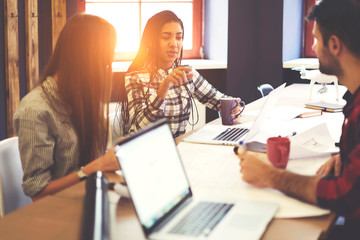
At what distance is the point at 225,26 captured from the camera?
4.47 meters

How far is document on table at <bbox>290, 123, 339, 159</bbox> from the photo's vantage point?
186 cm

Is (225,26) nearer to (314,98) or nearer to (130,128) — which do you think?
(314,98)

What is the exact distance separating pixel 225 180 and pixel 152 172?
47 centimetres

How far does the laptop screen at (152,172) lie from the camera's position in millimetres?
1132

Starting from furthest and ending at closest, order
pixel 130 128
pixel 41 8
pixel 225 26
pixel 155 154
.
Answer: pixel 225 26 → pixel 41 8 → pixel 130 128 → pixel 155 154

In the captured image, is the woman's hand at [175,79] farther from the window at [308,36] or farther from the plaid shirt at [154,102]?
the window at [308,36]

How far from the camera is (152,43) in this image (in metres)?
2.79

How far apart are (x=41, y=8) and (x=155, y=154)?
2.84m

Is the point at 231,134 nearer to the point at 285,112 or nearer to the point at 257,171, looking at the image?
the point at 285,112

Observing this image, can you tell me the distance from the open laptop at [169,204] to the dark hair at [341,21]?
606 mm

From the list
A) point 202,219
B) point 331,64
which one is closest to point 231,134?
point 331,64

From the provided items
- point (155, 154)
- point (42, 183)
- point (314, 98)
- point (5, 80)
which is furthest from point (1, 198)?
point (314, 98)

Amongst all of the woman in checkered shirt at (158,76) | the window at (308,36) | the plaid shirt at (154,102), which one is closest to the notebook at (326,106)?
the woman in checkered shirt at (158,76)

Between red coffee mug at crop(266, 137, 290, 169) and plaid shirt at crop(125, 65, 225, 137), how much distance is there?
95cm
